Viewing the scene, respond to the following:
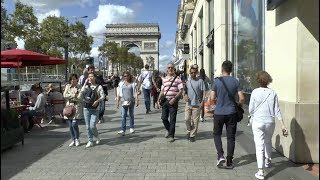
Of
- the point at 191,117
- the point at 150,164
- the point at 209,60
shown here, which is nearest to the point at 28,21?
the point at 209,60

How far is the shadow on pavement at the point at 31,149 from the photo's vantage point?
7659 mm

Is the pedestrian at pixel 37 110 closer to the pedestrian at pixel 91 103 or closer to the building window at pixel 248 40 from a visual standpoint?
the pedestrian at pixel 91 103

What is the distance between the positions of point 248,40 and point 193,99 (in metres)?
3.36

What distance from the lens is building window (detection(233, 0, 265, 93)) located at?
11.0 metres

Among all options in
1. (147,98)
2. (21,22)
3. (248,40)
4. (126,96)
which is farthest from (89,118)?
(21,22)

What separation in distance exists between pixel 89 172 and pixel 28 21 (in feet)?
84.7

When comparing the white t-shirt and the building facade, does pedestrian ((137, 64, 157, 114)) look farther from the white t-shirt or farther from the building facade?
the building facade

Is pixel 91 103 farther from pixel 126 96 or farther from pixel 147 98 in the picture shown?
pixel 147 98

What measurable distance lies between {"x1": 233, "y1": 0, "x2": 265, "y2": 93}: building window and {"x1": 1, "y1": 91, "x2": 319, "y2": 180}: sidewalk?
1.71 m

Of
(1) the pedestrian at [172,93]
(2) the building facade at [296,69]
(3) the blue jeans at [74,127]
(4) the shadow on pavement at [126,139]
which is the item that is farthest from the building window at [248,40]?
(3) the blue jeans at [74,127]

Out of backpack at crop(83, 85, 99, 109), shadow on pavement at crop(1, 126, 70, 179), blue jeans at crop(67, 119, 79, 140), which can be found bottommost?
shadow on pavement at crop(1, 126, 70, 179)

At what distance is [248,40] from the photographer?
12.4 meters

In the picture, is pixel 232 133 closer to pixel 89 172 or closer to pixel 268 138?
pixel 268 138

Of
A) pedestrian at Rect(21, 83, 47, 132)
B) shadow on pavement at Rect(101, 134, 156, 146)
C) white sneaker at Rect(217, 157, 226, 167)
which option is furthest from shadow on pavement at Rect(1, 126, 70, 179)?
white sneaker at Rect(217, 157, 226, 167)
